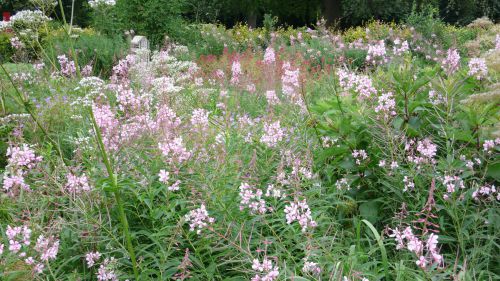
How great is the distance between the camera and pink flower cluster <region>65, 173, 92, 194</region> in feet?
8.64

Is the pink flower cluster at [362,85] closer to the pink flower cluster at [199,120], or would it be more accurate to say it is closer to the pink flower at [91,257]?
the pink flower cluster at [199,120]

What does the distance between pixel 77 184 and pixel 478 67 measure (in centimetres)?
264

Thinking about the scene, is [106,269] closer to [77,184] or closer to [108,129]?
[77,184]

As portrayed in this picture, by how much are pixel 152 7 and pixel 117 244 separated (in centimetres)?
1085

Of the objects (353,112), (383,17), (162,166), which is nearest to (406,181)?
(353,112)

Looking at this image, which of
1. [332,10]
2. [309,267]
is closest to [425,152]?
[309,267]

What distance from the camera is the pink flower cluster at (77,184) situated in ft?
8.64

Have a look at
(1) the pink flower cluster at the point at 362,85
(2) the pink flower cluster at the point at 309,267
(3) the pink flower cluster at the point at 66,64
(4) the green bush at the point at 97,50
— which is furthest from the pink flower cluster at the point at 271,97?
(4) the green bush at the point at 97,50

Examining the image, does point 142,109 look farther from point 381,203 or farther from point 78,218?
point 381,203

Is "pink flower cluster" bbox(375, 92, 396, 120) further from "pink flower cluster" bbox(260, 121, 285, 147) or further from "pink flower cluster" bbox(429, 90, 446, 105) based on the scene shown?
"pink flower cluster" bbox(260, 121, 285, 147)

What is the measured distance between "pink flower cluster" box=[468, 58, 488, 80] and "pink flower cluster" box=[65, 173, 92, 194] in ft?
8.34

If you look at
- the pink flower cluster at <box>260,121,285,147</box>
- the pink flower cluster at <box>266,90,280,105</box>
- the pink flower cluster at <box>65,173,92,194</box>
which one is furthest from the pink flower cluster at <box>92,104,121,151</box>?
the pink flower cluster at <box>266,90,280,105</box>

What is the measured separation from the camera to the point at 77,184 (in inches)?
107

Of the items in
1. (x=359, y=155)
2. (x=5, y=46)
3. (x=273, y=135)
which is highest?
(x=273, y=135)
